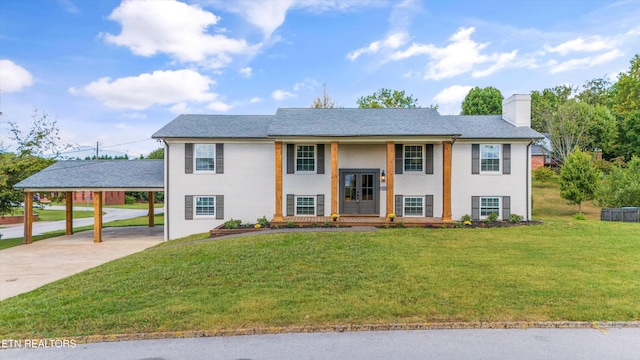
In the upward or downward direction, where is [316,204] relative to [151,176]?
downward

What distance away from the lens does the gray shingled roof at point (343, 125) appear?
14203 millimetres

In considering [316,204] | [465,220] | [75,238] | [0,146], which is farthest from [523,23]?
[0,146]

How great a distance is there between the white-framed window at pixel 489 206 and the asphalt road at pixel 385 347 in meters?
11.3

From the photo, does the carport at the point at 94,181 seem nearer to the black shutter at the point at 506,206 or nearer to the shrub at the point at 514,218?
the shrub at the point at 514,218

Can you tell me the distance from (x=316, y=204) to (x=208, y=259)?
7.28 meters

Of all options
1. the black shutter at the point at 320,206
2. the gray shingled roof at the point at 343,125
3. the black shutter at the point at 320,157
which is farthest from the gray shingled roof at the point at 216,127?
the black shutter at the point at 320,206

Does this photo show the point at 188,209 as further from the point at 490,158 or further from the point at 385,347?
the point at 490,158

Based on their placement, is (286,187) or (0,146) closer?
(286,187)

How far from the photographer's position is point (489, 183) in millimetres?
15430

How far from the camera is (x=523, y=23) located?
691 inches

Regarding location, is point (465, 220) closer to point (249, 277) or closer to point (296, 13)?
point (249, 277)

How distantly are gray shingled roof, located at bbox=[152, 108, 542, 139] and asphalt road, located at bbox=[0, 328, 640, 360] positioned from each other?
396 inches

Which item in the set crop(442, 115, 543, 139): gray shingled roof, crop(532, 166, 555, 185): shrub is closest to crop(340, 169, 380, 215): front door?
crop(442, 115, 543, 139): gray shingled roof

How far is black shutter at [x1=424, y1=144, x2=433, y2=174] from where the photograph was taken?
15.4 m
